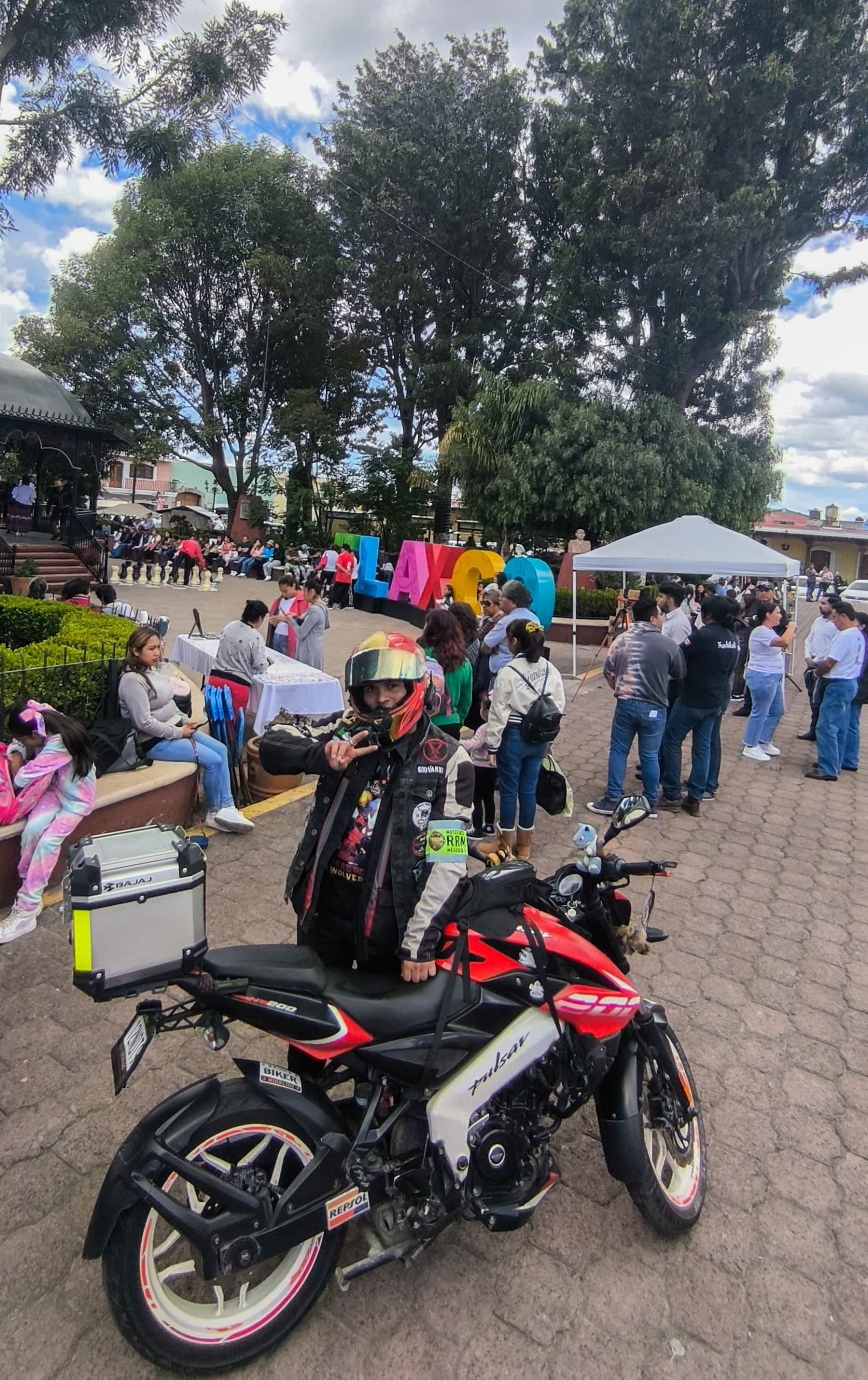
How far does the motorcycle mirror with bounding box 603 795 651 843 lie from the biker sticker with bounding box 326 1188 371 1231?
1150 mm

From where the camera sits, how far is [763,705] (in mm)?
8195

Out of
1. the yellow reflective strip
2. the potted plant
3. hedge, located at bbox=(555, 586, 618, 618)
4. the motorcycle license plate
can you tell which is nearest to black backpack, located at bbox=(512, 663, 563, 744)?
the motorcycle license plate

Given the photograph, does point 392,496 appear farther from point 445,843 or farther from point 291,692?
point 445,843

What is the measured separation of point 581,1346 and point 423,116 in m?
29.7

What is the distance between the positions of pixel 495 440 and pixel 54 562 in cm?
1156

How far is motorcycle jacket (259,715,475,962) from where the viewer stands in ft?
6.84

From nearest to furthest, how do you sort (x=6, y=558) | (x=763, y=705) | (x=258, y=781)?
(x=258, y=781)
(x=763, y=705)
(x=6, y=558)

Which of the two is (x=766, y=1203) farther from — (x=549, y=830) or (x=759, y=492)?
(x=759, y=492)

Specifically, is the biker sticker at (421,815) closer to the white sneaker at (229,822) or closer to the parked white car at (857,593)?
the white sneaker at (229,822)

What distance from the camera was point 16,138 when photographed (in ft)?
45.8

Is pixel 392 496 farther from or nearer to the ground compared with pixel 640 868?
farther from the ground

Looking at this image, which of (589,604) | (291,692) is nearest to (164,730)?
(291,692)

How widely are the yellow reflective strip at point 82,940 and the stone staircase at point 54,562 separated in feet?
52.0

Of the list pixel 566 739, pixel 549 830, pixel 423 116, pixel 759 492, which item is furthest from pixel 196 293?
pixel 549 830
